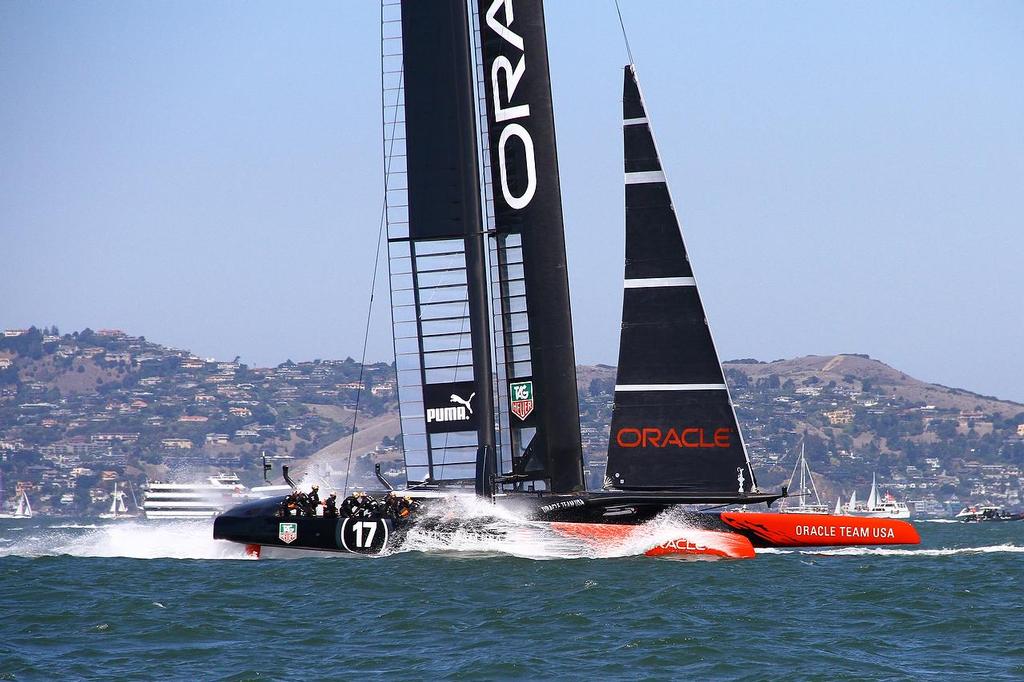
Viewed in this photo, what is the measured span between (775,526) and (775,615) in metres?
5.71

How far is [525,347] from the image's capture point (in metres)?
21.8

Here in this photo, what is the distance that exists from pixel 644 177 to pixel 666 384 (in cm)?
307

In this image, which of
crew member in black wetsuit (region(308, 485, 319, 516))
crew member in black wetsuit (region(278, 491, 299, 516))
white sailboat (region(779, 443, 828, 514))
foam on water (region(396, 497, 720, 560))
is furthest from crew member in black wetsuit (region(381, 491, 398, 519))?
white sailboat (region(779, 443, 828, 514))

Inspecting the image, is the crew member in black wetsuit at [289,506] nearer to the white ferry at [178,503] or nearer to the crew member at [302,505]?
the crew member at [302,505]

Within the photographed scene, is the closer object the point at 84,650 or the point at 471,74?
the point at 84,650

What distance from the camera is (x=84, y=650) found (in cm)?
1377

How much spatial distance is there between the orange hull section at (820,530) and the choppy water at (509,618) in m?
0.49

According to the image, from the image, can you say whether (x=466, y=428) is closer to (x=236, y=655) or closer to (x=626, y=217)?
(x=626, y=217)

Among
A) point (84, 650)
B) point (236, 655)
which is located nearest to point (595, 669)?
point (236, 655)

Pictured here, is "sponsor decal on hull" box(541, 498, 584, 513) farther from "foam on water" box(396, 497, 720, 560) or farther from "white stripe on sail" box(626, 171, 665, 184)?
"white stripe on sail" box(626, 171, 665, 184)

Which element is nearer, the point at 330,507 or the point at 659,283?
the point at 659,283

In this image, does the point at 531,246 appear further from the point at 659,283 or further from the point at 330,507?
the point at 330,507

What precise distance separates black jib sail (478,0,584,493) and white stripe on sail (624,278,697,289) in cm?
110

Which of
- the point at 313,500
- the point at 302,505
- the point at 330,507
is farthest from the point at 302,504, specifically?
the point at 330,507
